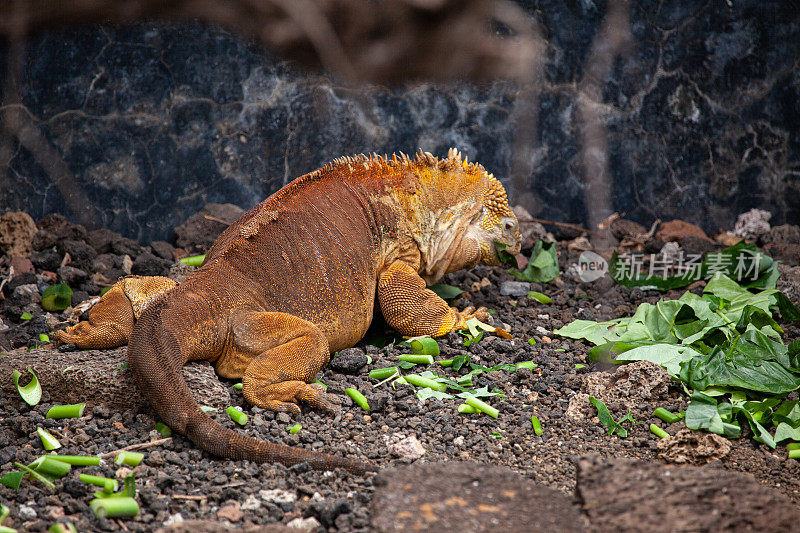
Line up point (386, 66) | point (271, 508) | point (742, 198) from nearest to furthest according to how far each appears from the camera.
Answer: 1. point (271, 508)
2. point (386, 66)
3. point (742, 198)

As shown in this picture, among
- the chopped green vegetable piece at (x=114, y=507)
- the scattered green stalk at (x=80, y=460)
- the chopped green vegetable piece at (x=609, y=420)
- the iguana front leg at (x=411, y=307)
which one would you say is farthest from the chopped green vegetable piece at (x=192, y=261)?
the chopped green vegetable piece at (x=609, y=420)

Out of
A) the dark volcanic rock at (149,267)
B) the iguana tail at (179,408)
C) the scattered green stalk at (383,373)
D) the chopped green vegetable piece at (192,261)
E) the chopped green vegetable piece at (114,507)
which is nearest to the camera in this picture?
the chopped green vegetable piece at (114,507)

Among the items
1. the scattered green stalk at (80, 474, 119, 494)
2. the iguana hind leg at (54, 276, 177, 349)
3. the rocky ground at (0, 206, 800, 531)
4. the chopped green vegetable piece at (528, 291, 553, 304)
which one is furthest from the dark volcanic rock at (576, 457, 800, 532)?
the chopped green vegetable piece at (528, 291, 553, 304)

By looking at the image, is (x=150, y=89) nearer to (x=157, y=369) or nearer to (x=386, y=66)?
(x=386, y=66)

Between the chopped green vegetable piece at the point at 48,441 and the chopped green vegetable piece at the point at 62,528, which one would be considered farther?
the chopped green vegetable piece at the point at 48,441

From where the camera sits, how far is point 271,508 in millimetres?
2777

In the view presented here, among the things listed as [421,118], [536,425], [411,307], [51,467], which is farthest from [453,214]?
[51,467]

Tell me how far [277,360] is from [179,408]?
0.62 metres

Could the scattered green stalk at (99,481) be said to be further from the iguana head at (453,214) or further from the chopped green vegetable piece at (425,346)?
the iguana head at (453,214)

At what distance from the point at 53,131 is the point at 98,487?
353 cm

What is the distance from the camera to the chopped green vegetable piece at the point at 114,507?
2644 millimetres

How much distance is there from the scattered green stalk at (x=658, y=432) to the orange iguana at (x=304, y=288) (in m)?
1.54

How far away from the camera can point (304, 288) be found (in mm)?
4109

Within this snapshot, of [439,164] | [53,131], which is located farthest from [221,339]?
[53,131]
